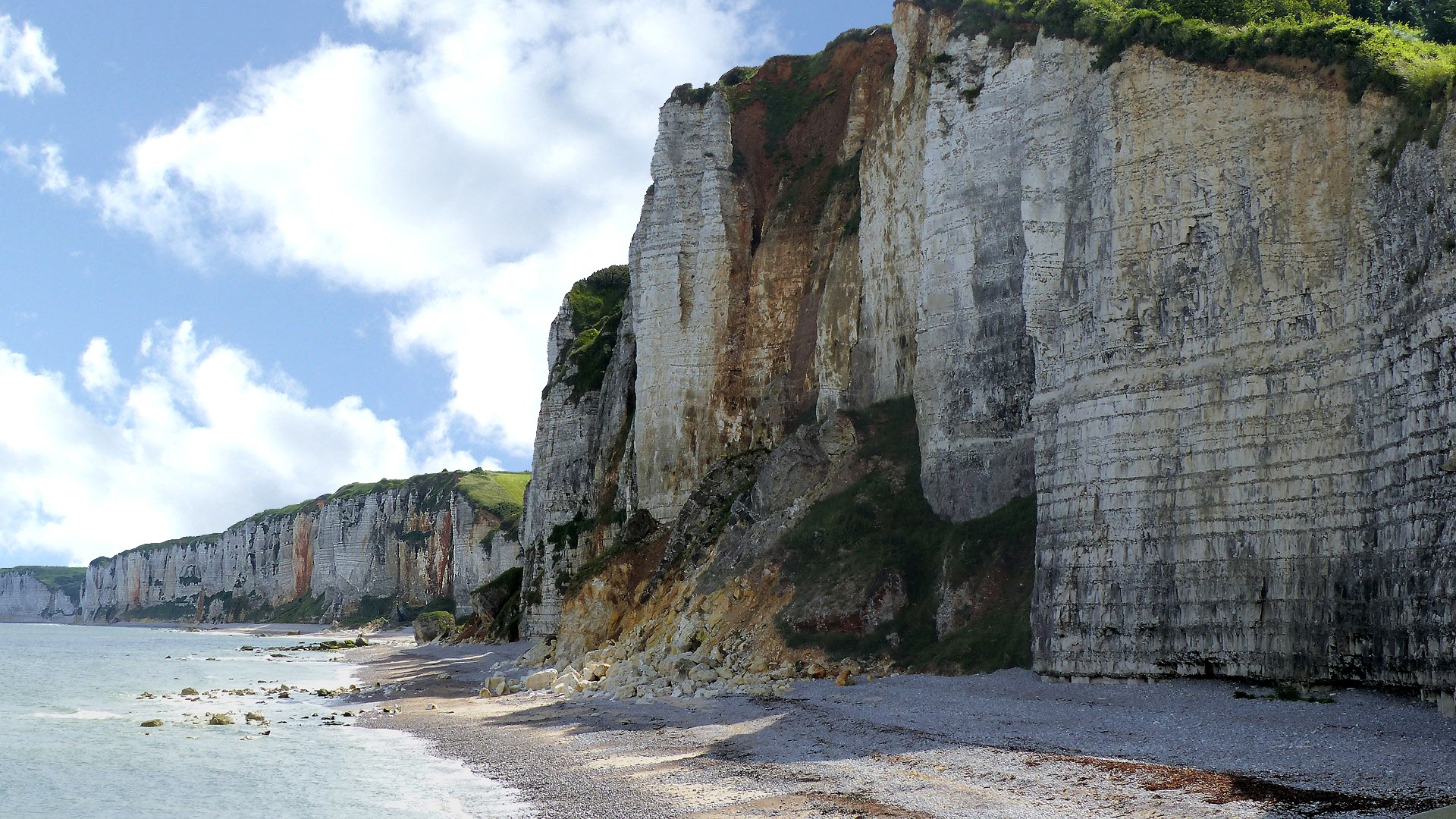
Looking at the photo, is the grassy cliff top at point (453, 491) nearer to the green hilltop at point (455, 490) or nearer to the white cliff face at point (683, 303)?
the green hilltop at point (455, 490)

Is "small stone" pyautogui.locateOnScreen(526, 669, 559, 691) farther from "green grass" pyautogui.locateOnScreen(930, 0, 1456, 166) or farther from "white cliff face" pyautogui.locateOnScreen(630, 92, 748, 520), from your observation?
"green grass" pyautogui.locateOnScreen(930, 0, 1456, 166)

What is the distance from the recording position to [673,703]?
22.9m

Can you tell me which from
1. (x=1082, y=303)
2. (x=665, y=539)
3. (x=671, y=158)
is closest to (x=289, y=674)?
(x=665, y=539)

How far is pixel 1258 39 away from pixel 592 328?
1731 inches

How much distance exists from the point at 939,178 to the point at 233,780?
19.5 metres

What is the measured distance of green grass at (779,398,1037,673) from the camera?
22797 mm

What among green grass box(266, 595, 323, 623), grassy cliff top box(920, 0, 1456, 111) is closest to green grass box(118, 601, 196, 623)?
green grass box(266, 595, 323, 623)

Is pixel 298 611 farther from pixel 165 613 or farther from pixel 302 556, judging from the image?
pixel 165 613

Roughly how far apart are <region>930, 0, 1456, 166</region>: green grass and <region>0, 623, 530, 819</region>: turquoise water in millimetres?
15813

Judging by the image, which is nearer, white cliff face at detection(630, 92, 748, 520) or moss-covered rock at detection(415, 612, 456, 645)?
white cliff face at detection(630, 92, 748, 520)

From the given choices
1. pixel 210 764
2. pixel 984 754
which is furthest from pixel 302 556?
pixel 984 754

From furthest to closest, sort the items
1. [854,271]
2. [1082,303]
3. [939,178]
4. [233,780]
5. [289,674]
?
1. [289,674]
2. [854,271]
3. [939,178]
4. [1082,303]
5. [233,780]

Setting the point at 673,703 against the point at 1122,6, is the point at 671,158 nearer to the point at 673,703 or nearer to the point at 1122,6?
the point at 1122,6

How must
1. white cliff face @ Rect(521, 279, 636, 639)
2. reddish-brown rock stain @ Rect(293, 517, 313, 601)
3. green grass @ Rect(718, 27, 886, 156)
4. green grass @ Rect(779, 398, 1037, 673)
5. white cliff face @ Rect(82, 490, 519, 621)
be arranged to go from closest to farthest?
green grass @ Rect(779, 398, 1037, 673), green grass @ Rect(718, 27, 886, 156), white cliff face @ Rect(521, 279, 636, 639), white cliff face @ Rect(82, 490, 519, 621), reddish-brown rock stain @ Rect(293, 517, 313, 601)
